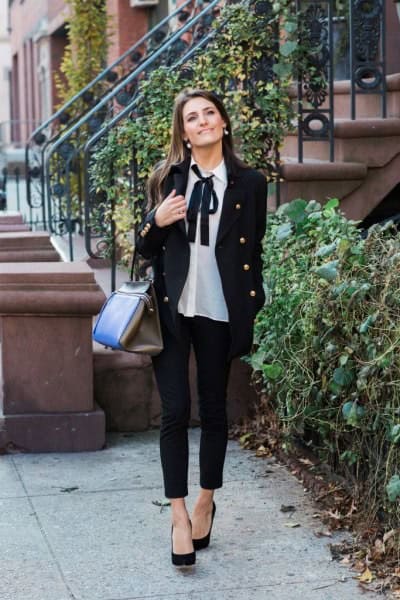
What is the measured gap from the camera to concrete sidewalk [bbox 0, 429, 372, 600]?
13.7ft

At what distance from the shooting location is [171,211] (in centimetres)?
425

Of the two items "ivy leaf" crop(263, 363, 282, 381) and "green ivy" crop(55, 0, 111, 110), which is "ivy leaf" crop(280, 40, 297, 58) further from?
"green ivy" crop(55, 0, 111, 110)

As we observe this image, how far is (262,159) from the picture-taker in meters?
6.76

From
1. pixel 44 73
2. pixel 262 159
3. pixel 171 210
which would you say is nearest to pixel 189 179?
pixel 171 210

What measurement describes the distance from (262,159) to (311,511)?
2496 mm

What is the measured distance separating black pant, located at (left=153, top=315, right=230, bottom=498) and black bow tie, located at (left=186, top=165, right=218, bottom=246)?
0.32 meters

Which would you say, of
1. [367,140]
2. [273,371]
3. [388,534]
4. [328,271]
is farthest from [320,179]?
[388,534]

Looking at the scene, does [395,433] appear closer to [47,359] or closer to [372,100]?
[47,359]

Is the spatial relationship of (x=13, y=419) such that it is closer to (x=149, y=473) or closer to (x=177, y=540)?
(x=149, y=473)

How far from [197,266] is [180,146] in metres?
0.48

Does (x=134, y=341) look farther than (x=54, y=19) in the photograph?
No

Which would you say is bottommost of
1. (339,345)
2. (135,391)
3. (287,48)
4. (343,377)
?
(135,391)

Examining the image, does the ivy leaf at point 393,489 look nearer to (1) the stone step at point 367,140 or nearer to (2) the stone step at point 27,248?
(1) the stone step at point 367,140

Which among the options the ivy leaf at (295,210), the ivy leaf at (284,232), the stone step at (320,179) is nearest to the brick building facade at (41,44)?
the stone step at (320,179)
